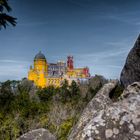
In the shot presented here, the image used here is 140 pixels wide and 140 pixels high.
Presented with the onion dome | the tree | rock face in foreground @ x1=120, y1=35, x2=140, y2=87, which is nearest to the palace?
the onion dome

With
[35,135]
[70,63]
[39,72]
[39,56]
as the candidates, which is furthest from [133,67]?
[70,63]

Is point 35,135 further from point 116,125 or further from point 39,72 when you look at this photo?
point 39,72

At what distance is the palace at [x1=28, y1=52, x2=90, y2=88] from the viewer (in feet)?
461

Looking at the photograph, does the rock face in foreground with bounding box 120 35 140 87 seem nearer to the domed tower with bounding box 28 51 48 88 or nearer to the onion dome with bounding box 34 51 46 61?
the domed tower with bounding box 28 51 48 88

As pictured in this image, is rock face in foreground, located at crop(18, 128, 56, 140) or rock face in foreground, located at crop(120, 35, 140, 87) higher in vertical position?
rock face in foreground, located at crop(120, 35, 140, 87)

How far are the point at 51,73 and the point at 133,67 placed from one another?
468 feet

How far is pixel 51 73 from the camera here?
486ft

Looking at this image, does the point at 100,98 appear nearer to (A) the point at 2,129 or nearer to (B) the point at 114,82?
(B) the point at 114,82

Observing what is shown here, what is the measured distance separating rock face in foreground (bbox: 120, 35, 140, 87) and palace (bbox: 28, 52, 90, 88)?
132038 mm

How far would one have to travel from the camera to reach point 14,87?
84.3 meters

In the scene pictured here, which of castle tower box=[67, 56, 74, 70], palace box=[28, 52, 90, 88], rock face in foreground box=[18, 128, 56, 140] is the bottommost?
rock face in foreground box=[18, 128, 56, 140]

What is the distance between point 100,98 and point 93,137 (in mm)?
1445

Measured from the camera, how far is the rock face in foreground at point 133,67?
18.6 ft

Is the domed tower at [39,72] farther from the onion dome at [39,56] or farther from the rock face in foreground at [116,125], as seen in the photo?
the rock face in foreground at [116,125]
